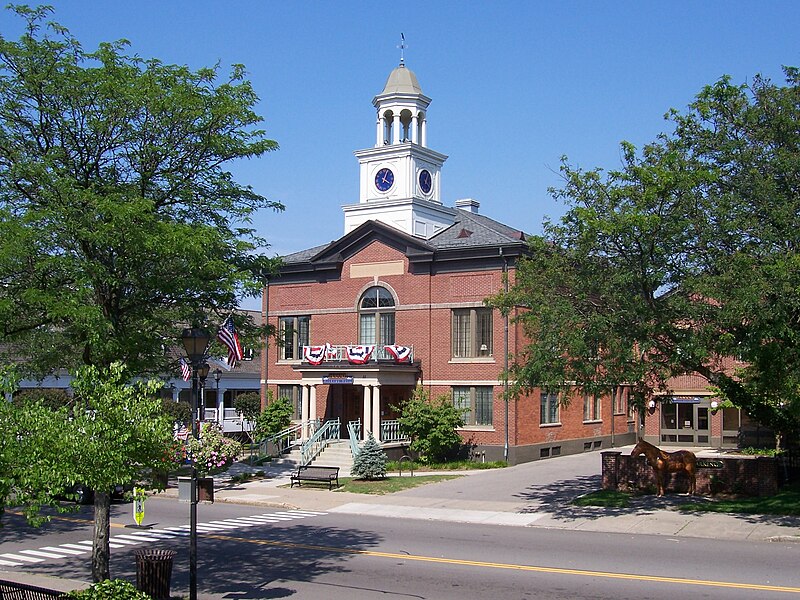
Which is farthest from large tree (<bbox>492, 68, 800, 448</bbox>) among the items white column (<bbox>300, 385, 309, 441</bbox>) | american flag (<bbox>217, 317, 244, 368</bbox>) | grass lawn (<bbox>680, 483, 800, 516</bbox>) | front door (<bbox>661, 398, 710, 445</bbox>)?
front door (<bbox>661, 398, 710, 445</bbox>)

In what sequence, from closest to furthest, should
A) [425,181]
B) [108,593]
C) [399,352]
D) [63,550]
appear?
[108,593]
[63,550]
[399,352]
[425,181]

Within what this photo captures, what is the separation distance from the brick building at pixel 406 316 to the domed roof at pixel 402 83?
0.28 ft

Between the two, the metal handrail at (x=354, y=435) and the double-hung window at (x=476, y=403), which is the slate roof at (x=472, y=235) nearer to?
the double-hung window at (x=476, y=403)

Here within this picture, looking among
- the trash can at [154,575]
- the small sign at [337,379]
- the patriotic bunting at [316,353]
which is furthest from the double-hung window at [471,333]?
the trash can at [154,575]

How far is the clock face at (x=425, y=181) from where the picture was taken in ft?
148

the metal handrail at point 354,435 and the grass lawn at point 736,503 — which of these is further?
the metal handrail at point 354,435

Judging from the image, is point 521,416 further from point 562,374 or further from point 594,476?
point 562,374

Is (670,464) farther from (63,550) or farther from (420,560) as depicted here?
(63,550)

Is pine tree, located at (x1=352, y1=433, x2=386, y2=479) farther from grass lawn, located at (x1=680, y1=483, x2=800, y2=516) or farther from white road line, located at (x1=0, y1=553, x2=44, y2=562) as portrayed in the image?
white road line, located at (x1=0, y1=553, x2=44, y2=562)

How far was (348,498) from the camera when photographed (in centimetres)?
2964

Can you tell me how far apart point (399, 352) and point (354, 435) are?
4437 millimetres

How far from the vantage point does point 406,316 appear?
41.2 meters

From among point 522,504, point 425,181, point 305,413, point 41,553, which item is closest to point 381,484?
point 522,504

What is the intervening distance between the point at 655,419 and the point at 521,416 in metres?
14.4
